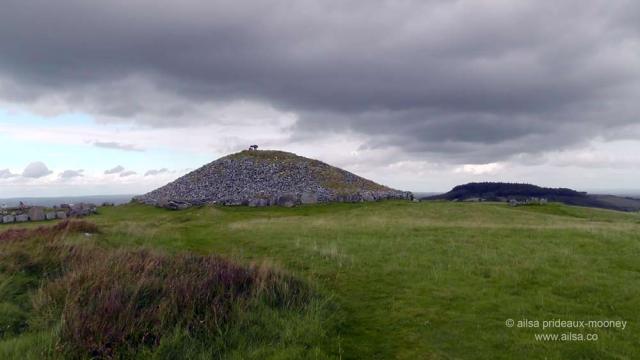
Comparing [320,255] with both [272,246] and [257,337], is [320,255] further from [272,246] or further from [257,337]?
[257,337]

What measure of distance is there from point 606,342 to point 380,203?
3714 centimetres

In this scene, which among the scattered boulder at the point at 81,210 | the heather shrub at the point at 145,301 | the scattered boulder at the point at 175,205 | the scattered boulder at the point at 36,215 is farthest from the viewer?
the scattered boulder at the point at 175,205

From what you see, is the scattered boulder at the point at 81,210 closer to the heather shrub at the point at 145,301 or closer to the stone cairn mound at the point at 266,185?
the stone cairn mound at the point at 266,185

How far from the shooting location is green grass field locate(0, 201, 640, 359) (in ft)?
31.3

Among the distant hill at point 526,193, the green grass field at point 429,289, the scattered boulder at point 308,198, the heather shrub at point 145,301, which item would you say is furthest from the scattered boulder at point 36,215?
the distant hill at point 526,193

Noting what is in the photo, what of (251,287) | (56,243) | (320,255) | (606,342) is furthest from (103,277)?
(606,342)

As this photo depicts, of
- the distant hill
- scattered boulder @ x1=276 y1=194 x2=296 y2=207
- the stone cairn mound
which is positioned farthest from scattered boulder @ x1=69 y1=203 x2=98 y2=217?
the distant hill

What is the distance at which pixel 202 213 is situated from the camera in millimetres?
39688

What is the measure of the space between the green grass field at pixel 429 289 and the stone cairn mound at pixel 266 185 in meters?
20.3

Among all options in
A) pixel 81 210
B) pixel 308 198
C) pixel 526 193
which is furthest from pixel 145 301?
pixel 526 193

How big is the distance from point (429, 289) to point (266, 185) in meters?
42.0

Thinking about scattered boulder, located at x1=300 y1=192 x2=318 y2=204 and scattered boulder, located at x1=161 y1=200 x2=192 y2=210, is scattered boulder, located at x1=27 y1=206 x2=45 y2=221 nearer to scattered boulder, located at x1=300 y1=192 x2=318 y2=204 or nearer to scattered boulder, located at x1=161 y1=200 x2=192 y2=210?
scattered boulder, located at x1=161 y1=200 x2=192 y2=210

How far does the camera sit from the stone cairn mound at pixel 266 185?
158 feet

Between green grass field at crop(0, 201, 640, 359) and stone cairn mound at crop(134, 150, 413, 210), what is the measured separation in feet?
66.5
